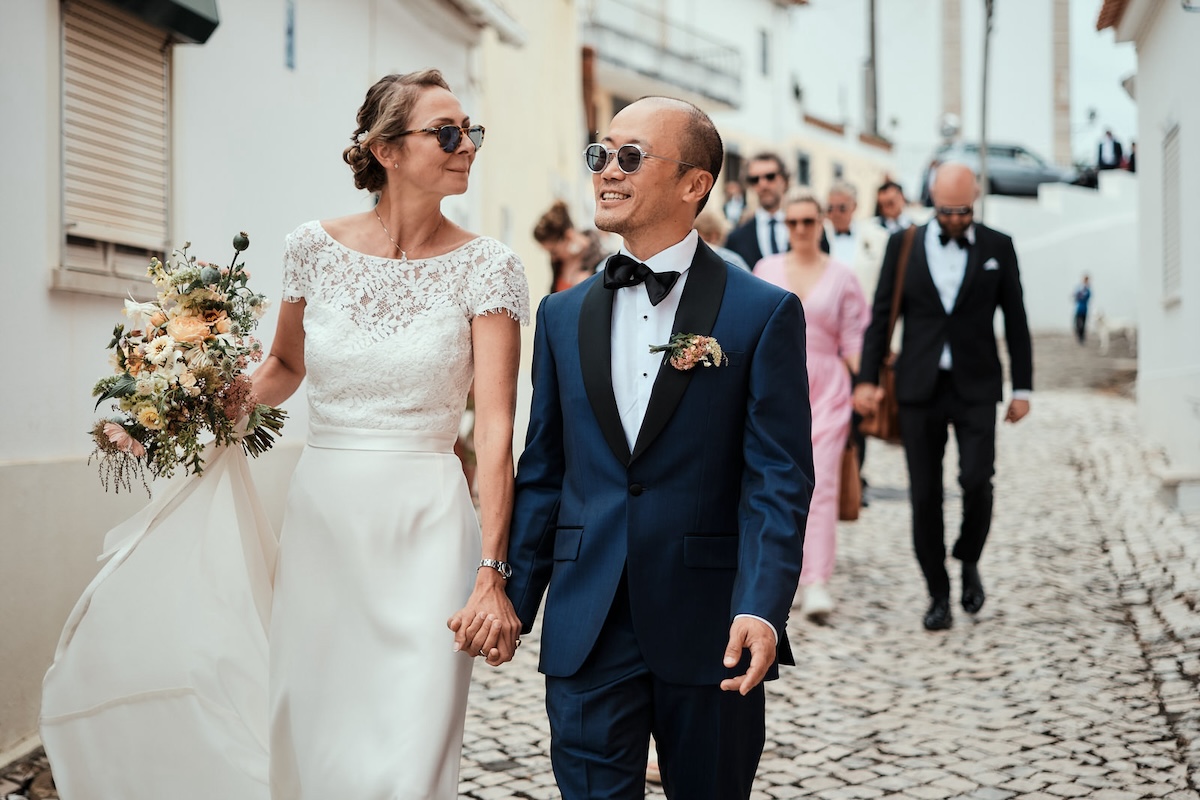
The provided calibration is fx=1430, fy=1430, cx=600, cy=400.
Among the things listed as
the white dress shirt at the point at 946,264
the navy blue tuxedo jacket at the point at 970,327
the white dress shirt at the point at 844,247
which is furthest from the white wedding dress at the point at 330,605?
the white dress shirt at the point at 844,247

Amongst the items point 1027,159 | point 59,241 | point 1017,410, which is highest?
point 1027,159

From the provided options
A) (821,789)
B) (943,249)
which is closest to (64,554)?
(821,789)

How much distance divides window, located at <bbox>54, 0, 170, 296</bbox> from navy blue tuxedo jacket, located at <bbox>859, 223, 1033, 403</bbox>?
12.7 feet

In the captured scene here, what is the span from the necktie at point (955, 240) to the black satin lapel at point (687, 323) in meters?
4.66

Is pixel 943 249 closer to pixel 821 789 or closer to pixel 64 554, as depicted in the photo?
pixel 821 789

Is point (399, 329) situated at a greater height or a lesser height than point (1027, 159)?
lesser

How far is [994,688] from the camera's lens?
256 inches

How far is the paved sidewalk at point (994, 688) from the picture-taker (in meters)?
5.22

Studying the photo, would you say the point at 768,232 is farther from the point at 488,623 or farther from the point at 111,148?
the point at 488,623

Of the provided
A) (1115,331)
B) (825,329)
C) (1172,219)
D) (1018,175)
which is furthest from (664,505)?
(1018,175)

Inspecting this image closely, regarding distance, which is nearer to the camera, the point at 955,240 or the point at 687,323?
the point at 687,323

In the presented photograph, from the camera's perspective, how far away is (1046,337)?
30.7 metres

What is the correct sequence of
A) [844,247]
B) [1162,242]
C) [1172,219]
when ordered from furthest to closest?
[1162,242] → [1172,219] → [844,247]

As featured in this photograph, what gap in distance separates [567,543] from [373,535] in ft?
2.14
